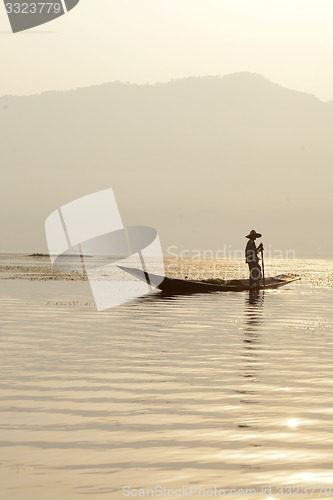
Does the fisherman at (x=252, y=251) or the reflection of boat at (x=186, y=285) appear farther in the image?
the fisherman at (x=252, y=251)

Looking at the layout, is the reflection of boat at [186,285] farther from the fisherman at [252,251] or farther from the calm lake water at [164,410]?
the calm lake water at [164,410]

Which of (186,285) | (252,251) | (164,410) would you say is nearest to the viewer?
(164,410)

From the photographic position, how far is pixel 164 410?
986 centimetres

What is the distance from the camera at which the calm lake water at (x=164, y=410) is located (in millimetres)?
7008

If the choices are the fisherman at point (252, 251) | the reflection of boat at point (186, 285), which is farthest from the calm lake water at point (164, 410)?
the fisherman at point (252, 251)

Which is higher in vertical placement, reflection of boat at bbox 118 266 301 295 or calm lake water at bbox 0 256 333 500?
calm lake water at bbox 0 256 333 500

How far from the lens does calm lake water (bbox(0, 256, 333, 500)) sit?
7.01 m

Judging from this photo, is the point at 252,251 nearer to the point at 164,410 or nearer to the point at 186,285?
the point at 186,285

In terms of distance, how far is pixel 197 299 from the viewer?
30781 mm

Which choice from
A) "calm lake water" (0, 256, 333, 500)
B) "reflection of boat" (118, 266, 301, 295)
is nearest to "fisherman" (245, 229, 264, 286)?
"reflection of boat" (118, 266, 301, 295)

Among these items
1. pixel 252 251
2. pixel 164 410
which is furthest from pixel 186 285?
pixel 164 410

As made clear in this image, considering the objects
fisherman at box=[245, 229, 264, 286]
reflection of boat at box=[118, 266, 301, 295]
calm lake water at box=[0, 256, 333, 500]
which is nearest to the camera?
calm lake water at box=[0, 256, 333, 500]

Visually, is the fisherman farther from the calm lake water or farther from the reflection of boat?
the calm lake water

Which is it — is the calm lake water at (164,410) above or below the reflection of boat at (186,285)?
above
